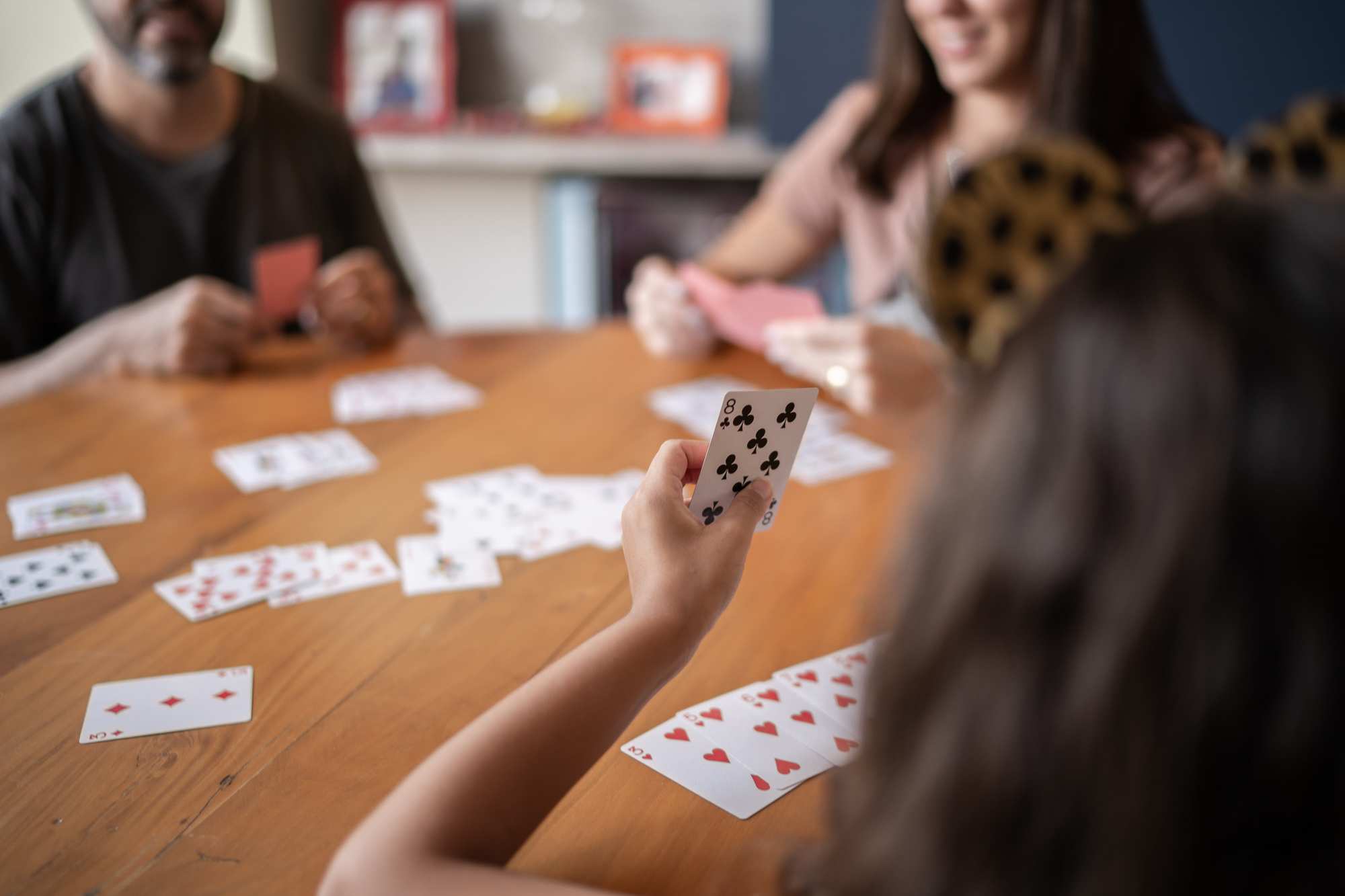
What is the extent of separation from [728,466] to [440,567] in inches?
18.2

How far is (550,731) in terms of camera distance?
71 cm

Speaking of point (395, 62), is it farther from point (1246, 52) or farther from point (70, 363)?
point (1246, 52)

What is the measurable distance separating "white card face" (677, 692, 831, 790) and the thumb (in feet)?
0.60

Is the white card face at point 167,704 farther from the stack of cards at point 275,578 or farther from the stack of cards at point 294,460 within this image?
the stack of cards at point 294,460

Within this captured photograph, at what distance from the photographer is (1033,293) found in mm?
544

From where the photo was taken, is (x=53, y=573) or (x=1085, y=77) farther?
(x=1085, y=77)

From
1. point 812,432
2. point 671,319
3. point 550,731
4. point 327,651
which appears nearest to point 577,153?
point 671,319

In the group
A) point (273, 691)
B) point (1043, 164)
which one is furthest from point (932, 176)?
point (273, 691)

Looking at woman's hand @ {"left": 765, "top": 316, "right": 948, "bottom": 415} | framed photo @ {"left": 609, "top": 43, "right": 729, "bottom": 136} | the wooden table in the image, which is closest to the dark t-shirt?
the wooden table

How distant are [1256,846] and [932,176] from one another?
5.98ft

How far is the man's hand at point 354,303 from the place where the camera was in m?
2.09

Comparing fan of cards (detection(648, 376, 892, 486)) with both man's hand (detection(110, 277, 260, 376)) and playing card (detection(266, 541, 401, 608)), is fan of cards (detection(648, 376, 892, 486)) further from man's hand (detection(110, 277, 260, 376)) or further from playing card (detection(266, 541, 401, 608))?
man's hand (detection(110, 277, 260, 376))

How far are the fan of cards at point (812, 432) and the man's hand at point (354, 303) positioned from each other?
66 centimetres

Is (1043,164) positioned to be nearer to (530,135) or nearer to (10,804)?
(10,804)
